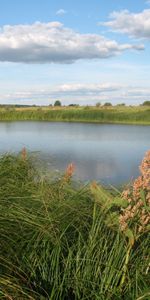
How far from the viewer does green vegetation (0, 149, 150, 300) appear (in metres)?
2.48

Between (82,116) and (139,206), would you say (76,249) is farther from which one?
(82,116)

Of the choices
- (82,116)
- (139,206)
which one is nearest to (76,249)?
(139,206)

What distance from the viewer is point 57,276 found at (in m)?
2.54

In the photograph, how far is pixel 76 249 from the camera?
8.72 feet

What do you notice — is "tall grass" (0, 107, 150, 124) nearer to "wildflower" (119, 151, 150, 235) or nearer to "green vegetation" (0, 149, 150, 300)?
"green vegetation" (0, 149, 150, 300)

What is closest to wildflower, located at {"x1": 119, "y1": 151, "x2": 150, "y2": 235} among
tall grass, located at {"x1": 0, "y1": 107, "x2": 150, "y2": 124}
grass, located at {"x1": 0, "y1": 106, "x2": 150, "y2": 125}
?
grass, located at {"x1": 0, "y1": 106, "x2": 150, "y2": 125}

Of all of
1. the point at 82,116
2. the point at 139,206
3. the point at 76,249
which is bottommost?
the point at 82,116

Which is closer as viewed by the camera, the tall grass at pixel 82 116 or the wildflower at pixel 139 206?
the wildflower at pixel 139 206

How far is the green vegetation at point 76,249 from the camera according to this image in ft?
8.13

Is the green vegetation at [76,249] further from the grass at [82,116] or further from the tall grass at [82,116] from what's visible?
the tall grass at [82,116]

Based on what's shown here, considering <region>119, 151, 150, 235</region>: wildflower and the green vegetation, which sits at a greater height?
<region>119, 151, 150, 235</region>: wildflower

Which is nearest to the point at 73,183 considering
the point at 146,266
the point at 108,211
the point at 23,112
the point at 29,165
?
the point at 29,165

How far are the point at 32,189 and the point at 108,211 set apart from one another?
74cm

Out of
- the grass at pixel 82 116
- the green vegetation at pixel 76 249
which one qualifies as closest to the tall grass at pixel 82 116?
the grass at pixel 82 116
